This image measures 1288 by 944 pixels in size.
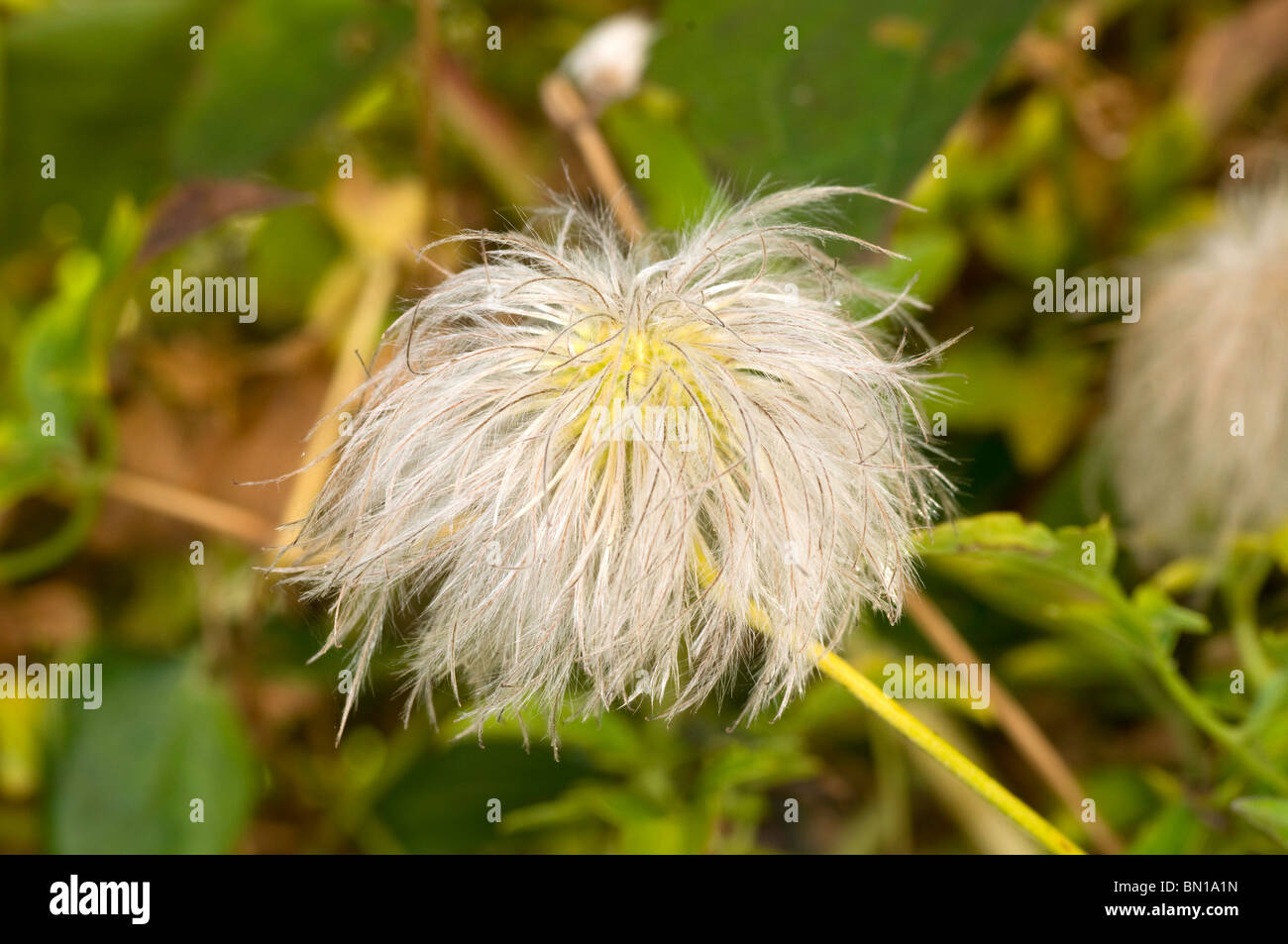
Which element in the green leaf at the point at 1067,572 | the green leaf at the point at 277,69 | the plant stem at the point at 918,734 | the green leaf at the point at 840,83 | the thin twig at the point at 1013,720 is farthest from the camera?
the green leaf at the point at 277,69

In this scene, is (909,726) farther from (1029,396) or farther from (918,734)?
(1029,396)

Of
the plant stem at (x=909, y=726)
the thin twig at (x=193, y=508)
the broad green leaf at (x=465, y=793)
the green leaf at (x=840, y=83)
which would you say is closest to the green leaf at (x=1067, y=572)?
the plant stem at (x=909, y=726)

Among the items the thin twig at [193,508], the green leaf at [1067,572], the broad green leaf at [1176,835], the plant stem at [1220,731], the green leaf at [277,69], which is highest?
the green leaf at [277,69]

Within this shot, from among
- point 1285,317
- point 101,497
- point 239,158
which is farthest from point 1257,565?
point 101,497

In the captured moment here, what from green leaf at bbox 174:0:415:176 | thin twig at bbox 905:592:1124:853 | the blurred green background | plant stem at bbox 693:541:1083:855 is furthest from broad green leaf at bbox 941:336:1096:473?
green leaf at bbox 174:0:415:176

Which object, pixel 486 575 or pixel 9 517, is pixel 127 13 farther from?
pixel 486 575

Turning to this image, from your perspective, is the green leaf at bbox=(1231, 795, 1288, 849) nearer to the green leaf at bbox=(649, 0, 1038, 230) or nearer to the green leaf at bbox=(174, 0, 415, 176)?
the green leaf at bbox=(649, 0, 1038, 230)

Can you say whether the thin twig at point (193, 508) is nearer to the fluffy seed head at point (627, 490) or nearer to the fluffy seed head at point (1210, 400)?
the fluffy seed head at point (627, 490)
